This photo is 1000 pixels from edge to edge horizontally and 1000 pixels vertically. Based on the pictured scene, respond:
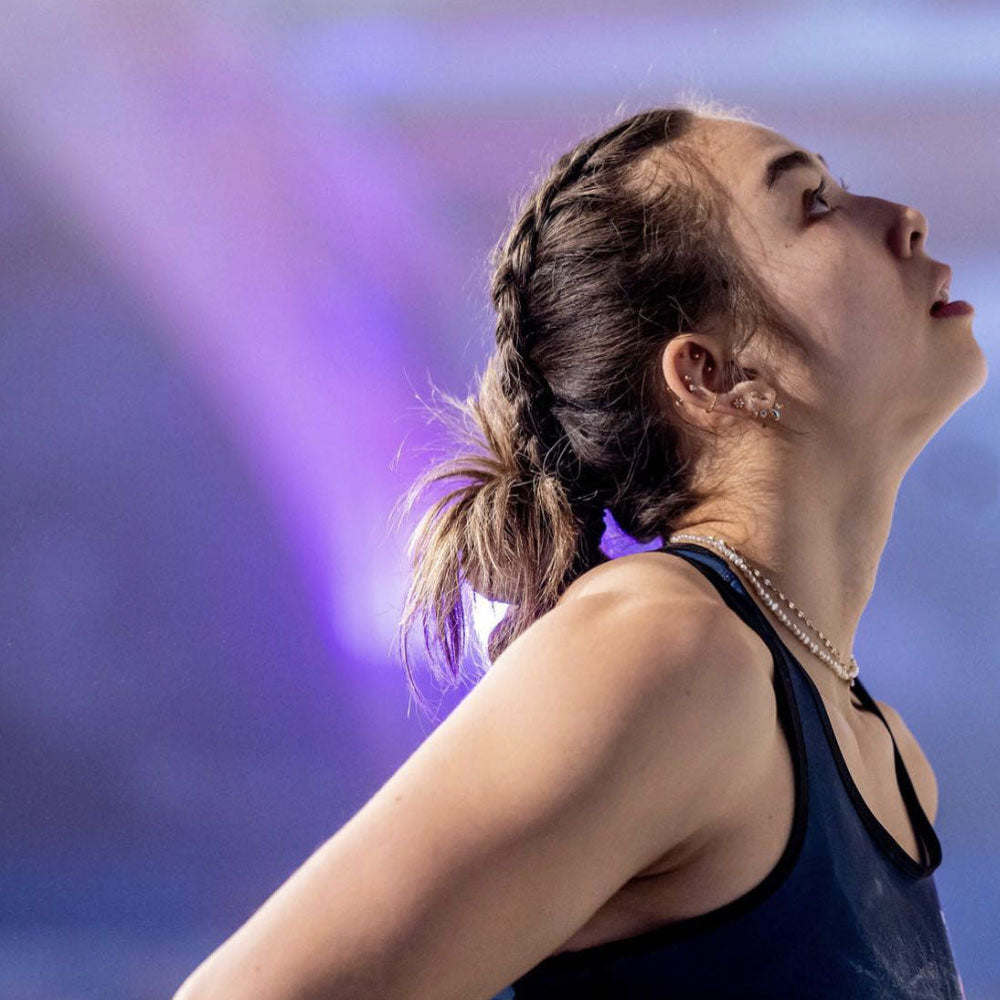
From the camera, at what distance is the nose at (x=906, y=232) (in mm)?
1081

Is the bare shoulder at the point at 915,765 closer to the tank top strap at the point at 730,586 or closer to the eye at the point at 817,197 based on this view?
the tank top strap at the point at 730,586

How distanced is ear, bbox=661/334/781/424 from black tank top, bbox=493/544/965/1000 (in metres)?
0.19

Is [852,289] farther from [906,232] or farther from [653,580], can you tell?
[653,580]

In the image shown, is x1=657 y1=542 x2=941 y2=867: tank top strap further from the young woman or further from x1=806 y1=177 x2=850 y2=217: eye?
x1=806 y1=177 x2=850 y2=217: eye

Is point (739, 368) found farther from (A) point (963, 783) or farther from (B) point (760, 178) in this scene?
(A) point (963, 783)

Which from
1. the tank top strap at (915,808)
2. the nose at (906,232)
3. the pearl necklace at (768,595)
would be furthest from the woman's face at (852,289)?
the tank top strap at (915,808)

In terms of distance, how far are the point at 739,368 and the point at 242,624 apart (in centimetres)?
102

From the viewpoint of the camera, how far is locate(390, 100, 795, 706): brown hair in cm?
109

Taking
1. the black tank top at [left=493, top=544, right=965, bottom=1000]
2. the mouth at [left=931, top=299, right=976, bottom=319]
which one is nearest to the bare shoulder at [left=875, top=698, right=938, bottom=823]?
the black tank top at [left=493, top=544, right=965, bottom=1000]

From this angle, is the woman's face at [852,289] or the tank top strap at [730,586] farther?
the woman's face at [852,289]

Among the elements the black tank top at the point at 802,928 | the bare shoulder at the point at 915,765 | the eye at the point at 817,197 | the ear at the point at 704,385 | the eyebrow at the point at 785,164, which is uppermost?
the eyebrow at the point at 785,164

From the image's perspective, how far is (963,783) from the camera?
2.02 m

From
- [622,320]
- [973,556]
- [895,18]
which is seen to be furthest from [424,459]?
[895,18]

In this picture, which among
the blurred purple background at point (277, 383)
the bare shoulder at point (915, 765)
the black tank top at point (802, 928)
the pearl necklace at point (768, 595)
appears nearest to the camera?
the black tank top at point (802, 928)
